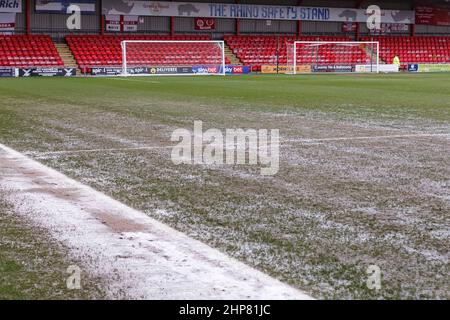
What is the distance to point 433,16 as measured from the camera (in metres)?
63.3

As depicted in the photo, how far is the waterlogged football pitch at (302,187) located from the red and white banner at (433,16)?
50.2 m

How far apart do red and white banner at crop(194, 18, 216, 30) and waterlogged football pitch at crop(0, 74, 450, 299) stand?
131ft

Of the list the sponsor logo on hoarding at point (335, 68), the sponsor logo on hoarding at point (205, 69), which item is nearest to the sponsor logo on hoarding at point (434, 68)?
the sponsor logo on hoarding at point (335, 68)

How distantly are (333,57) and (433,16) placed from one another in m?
13.5

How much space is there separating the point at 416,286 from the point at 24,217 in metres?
3.16

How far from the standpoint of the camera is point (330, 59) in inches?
2164

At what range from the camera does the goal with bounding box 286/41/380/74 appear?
52.3 m

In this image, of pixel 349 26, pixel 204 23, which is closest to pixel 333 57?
pixel 349 26

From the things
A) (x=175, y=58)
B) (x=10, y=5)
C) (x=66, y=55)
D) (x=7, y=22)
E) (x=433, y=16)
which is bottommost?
(x=175, y=58)

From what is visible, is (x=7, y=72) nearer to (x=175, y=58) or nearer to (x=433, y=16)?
(x=175, y=58)

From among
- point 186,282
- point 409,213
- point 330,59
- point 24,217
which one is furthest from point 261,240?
point 330,59

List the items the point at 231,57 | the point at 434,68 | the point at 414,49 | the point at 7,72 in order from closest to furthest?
1. the point at 7,72
2. the point at 231,57
3. the point at 434,68
4. the point at 414,49

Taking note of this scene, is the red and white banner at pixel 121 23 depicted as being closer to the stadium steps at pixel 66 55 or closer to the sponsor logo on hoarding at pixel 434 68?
the stadium steps at pixel 66 55

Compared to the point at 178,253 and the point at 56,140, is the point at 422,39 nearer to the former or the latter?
the point at 56,140
